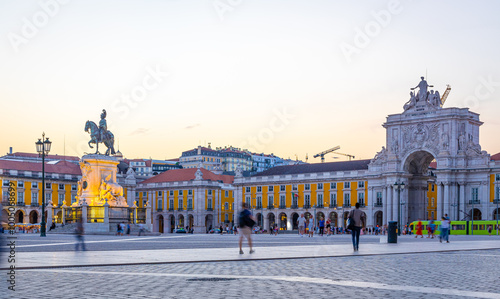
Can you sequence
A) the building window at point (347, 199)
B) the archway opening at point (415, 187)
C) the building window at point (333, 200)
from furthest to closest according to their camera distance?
the building window at point (333, 200)
the building window at point (347, 199)
the archway opening at point (415, 187)

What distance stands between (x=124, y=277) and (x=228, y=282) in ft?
6.79

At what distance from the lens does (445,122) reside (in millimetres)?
97125

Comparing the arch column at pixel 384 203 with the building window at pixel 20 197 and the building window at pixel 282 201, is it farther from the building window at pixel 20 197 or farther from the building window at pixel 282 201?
the building window at pixel 20 197

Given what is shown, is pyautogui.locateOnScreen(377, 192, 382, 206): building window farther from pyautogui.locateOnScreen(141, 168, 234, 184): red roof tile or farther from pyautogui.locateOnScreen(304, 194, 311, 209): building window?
pyautogui.locateOnScreen(141, 168, 234, 184): red roof tile

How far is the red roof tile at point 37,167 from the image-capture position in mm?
118694

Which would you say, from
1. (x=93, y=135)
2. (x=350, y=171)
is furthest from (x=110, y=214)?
(x=350, y=171)

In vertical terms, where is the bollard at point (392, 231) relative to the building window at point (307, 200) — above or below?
above

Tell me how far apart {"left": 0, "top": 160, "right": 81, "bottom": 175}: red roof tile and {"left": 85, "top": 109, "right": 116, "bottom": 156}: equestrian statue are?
5816 centimetres

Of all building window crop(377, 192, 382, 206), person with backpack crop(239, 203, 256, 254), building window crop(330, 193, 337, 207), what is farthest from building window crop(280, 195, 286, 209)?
person with backpack crop(239, 203, 256, 254)

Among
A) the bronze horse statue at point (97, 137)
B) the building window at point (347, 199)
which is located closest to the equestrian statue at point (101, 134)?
the bronze horse statue at point (97, 137)

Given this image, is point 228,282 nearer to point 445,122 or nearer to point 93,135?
point 93,135

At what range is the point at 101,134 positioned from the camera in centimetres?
6281

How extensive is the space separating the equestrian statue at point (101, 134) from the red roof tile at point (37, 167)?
5816 centimetres

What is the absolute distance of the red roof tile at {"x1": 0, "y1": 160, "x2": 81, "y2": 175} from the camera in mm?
118694
